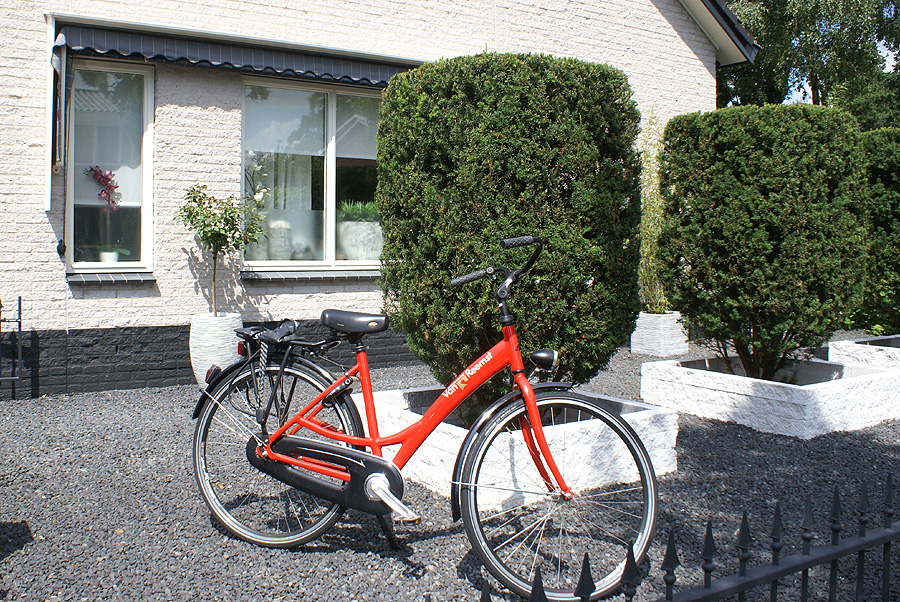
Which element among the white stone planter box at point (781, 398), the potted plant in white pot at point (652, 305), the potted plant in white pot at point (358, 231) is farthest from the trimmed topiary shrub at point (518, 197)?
the potted plant in white pot at point (652, 305)

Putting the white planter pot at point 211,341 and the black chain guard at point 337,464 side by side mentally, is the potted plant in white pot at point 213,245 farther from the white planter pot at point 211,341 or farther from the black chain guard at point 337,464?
the black chain guard at point 337,464

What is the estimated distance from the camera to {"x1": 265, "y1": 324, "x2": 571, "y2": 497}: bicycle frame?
2.96 m

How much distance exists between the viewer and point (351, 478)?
320cm

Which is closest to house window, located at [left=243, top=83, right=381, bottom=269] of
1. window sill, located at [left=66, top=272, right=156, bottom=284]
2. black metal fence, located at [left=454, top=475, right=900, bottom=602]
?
window sill, located at [left=66, top=272, right=156, bottom=284]

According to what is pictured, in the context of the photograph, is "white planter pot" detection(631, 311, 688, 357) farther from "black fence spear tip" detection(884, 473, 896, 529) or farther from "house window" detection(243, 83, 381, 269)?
"black fence spear tip" detection(884, 473, 896, 529)

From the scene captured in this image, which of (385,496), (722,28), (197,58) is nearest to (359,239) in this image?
(197,58)

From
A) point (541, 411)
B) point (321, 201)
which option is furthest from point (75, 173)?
point (541, 411)

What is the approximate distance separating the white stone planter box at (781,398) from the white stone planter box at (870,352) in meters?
1.20

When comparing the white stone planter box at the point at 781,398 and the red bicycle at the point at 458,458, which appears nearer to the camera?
the red bicycle at the point at 458,458

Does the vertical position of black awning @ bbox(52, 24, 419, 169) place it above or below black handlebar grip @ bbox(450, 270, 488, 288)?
above

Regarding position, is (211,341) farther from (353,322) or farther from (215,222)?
(353,322)

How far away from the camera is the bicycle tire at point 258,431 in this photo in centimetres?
336

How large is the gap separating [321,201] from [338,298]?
1.13 meters

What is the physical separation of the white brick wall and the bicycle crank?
14.2ft
